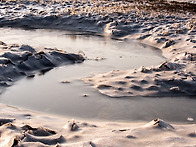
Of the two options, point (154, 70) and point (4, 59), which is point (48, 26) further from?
point (154, 70)

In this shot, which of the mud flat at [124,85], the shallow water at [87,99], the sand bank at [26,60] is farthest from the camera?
the sand bank at [26,60]

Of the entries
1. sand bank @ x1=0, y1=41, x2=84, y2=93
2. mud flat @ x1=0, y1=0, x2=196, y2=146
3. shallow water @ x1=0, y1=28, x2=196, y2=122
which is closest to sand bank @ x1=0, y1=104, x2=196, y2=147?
mud flat @ x1=0, y1=0, x2=196, y2=146

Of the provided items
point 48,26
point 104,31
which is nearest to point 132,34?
point 104,31

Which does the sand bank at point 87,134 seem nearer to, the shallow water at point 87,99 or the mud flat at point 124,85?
the mud flat at point 124,85

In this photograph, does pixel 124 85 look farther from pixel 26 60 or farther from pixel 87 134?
pixel 26 60

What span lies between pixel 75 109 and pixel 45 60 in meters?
3.22

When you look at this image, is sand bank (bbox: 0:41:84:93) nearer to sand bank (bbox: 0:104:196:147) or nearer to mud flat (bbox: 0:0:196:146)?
mud flat (bbox: 0:0:196:146)

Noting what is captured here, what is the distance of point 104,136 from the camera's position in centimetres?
355

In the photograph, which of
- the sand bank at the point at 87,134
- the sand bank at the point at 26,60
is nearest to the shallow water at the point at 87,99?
the sand bank at the point at 26,60

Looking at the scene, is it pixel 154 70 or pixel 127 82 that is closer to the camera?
pixel 127 82

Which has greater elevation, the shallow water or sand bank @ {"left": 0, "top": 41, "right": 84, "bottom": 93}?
sand bank @ {"left": 0, "top": 41, "right": 84, "bottom": 93}

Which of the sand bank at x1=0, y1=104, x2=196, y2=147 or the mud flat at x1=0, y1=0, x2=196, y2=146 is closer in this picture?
the sand bank at x1=0, y1=104, x2=196, y2=147

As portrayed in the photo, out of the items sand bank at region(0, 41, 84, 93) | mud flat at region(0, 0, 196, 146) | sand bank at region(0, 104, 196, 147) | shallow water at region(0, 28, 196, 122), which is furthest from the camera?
sand bank at region(0, 41, 84, 93)

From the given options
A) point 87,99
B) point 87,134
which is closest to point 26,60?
point 87,99
